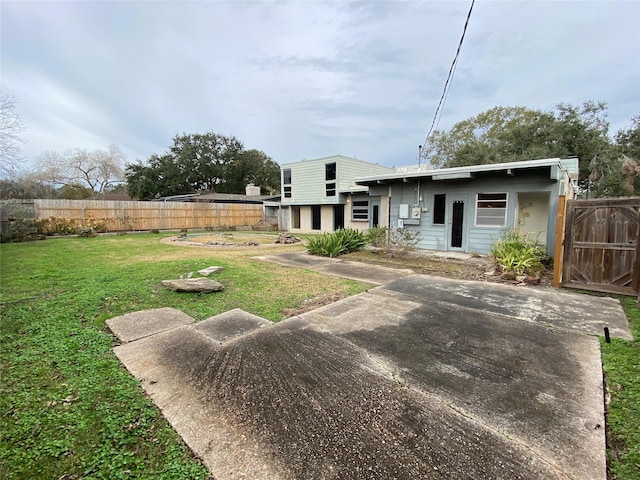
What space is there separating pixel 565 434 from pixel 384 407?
114 centimetres

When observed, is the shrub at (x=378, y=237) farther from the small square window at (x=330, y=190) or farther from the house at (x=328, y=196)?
the small square window at (x=330, y=190)

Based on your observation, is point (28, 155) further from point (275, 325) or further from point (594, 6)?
point (594, 6)

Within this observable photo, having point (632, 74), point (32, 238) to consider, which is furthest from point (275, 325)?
point (632, 74)

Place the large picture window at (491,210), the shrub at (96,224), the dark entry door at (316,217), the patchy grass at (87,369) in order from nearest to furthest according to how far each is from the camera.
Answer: the patchy grass at (87,369), the large picture window at (491,210), the shrub at (96,224), the dark entry door at (316,217)

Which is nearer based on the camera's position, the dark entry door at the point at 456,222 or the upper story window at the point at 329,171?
the dark entry door at the point at 456,222

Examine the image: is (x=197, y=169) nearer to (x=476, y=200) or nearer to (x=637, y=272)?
(x=476, y=200)

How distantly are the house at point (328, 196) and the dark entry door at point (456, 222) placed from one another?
6087 mm

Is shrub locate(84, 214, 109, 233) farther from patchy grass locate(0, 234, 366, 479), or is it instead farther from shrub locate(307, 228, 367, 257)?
shrub locate(307, 228, 367, 257)

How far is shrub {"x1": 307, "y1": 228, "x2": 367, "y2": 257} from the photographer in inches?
377

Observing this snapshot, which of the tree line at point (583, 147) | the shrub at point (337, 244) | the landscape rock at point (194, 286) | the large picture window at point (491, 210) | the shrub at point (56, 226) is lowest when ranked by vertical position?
the landscape rock at point (194, 286)

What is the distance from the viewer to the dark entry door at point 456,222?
938 cm

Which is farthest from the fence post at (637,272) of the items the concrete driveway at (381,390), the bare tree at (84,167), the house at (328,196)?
the bare tree at (84,167)

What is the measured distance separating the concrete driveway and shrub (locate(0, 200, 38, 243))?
1212cm

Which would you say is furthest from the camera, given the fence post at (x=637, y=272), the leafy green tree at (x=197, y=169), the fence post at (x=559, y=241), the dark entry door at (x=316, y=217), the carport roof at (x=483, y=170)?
the leafy green tree at (x=197, y=169)
